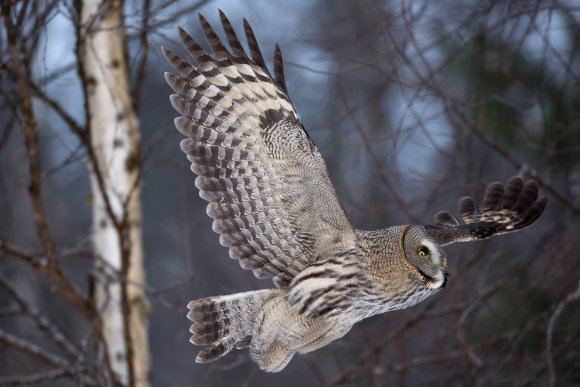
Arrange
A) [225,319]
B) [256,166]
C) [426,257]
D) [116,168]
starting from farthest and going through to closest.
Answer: [116,168] < [225,319] < [256,166] < [426,257]

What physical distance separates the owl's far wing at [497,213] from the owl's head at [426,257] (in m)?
0.11

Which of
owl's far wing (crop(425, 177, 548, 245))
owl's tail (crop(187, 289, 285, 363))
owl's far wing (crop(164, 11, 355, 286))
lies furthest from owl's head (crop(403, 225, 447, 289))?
owl's tail (crop(187, 289, 285, 363))

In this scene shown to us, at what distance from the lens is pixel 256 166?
3.53 m

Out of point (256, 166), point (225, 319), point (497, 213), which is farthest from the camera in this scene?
point (497, 213)

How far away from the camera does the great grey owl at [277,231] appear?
3.33 metres

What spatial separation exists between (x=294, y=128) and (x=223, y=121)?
33cm

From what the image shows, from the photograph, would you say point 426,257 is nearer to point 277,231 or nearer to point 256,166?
point 277,231

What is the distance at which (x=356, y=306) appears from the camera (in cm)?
335

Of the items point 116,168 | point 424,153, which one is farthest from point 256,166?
point 424,153

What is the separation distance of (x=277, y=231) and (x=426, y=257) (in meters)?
0.72

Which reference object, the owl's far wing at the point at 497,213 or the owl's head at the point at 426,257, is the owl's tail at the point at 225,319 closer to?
the owl's head at the point at 426,257

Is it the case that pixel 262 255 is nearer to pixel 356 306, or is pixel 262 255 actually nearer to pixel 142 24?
pixel 356 306

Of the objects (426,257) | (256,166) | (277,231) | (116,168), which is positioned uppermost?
(116,168)

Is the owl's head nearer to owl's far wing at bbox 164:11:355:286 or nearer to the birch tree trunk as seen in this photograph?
owl's far wing at bbox 164:11:355:286
